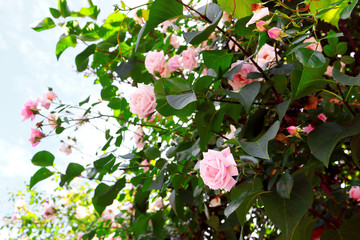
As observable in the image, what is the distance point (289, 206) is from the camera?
21.3 inches

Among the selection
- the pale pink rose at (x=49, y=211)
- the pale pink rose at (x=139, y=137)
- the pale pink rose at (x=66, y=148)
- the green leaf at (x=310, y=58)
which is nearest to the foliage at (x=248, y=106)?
the green leaf at (x=310, y=58)

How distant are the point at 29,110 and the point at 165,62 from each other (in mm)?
568

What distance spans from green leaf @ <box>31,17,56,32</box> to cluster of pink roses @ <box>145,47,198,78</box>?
362 millimetres

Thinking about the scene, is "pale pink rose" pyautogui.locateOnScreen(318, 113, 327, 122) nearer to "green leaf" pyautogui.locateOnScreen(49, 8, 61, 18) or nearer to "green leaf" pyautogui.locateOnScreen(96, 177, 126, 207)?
"green leaf" pyautogui.locateOnScreen(96, 177, 126, 207)

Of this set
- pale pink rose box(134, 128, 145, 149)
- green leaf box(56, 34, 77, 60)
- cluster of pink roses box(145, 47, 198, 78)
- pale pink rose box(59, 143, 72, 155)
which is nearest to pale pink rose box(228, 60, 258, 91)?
cluster of pink roses box(145, 47, 198, 78)

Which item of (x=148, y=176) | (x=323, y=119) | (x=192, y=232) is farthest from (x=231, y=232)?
(x=323, y=119)

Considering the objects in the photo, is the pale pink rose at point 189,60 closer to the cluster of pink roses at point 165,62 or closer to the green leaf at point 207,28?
the cluster of pink roses at point 165,62

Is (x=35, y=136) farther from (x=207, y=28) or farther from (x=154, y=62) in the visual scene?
(x=207, y=28)

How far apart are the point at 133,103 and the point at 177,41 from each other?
0.52 metres

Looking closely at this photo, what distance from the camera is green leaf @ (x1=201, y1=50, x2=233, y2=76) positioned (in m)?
0.67

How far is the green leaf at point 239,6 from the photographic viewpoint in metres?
0.65

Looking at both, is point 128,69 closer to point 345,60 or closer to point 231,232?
point 345,60

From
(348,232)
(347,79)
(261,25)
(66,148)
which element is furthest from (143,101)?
(66,148)

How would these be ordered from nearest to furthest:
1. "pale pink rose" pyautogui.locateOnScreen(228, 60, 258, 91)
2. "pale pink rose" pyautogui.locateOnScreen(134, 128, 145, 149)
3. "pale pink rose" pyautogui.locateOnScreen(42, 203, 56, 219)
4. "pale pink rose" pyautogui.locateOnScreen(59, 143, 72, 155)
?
"pale pink rose" pyautogui.locateOnScreen(228, 60, 258, 91) < "pale pink rose" pyautogui.locateOnScreen(134, 128, 145, 149) < "pale pink rose" pyautogui.locateOnScreen(59, 143, 72, 155) < "pale pink rose" pyautogui.locateOnScreen(42, 203, 56, 219)
